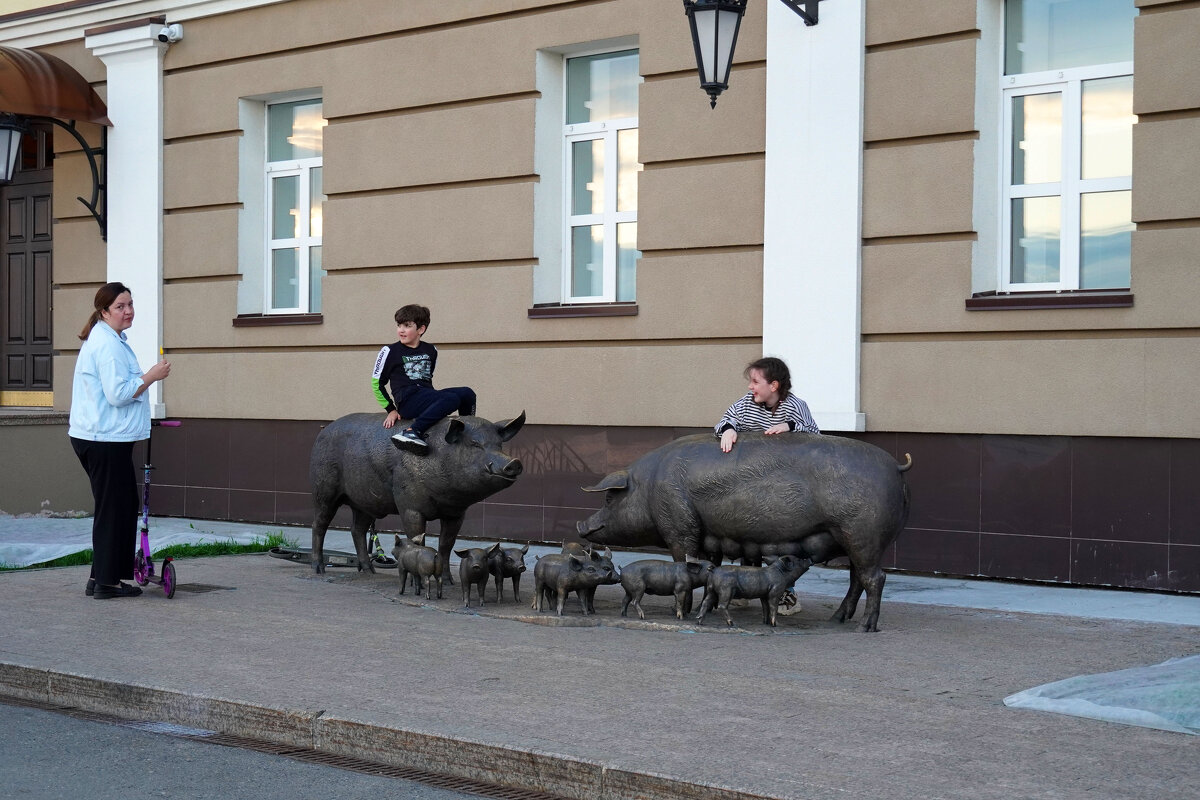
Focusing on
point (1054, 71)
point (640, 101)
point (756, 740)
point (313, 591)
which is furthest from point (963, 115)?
point (756, 740)

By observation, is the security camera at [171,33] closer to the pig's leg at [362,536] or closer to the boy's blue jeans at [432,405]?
the pig's leg at [362,536]

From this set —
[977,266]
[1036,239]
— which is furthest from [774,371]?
[1036,239]

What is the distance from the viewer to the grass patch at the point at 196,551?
1108 centimetres

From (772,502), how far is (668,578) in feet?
2.29

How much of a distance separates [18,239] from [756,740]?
13.9m

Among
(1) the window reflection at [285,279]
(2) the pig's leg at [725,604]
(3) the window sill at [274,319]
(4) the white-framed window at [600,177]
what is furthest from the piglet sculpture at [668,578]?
(1) the window reflection at [285,279]

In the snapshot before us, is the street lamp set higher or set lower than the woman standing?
higher

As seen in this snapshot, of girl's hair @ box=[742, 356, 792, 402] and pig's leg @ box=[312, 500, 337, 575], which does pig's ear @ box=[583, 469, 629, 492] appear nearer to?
girl's hair @ box=[742, 356, 792, 402]

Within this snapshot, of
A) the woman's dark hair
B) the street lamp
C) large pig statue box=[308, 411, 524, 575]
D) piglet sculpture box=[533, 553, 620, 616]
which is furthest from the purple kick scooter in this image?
the street lamp

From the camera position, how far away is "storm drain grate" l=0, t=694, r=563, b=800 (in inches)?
205

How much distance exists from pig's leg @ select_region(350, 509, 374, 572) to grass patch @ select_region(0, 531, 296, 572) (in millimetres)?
1729

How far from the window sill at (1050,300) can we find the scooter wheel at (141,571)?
5933 millimetres

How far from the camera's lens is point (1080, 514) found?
9.79 meters

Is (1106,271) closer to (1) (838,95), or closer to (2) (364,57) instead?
(1) (838,95)
